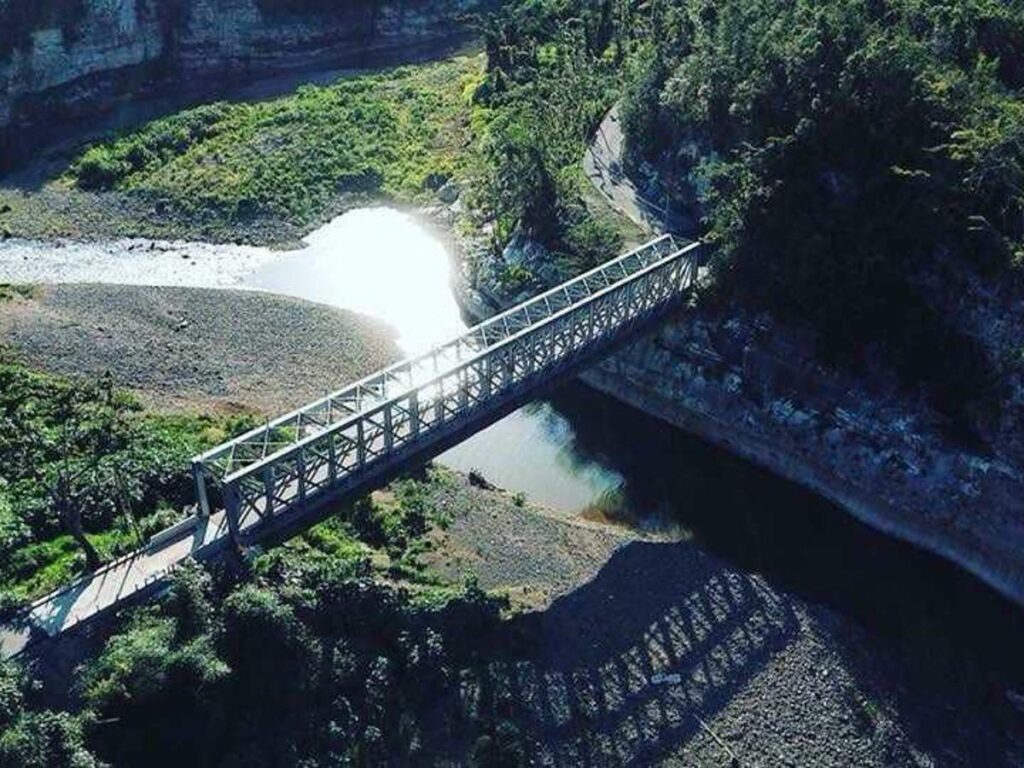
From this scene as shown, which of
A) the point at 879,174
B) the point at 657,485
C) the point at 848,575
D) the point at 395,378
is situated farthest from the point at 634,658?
the point at 879,174

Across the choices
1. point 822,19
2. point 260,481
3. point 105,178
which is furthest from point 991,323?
point 105,178

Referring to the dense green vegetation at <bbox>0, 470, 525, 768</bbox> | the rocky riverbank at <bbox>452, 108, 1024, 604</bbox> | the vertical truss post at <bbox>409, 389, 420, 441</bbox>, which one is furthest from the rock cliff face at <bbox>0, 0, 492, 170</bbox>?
the dense green vegetation at <bbox>0, 470, 525, 768</bbox>

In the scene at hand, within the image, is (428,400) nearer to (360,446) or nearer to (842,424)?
(360,446)

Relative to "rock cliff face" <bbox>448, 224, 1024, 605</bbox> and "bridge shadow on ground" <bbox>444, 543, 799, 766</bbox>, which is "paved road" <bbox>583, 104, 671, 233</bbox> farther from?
"bridge shadow on ground" <bbox>444, 543, 799, 766</bbox>

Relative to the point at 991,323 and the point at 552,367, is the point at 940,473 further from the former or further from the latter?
the point at 552,367

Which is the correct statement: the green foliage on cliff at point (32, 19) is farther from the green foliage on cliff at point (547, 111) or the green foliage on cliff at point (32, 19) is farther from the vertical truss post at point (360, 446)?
the vertical truss post at point (360, 446)

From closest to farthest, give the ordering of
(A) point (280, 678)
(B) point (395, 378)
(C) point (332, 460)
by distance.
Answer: (A) point (280, 678) → (C) point (332, 460) → (B) point (395, 378)

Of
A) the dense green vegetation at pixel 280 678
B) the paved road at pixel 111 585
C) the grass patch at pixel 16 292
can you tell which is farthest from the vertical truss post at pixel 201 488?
the grass patch at pixel 16 292
